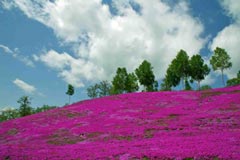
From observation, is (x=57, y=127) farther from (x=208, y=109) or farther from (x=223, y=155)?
(x=223, y=155)

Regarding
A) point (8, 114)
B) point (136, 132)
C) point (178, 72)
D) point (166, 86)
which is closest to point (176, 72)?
point (178, 72)

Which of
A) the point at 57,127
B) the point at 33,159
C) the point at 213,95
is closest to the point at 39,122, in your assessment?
the point at 57,127

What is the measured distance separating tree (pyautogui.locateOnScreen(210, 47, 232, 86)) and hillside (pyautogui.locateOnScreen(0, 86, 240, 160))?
27.8m

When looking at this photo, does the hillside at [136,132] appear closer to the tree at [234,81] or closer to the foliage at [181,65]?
the foliage at [181,65]

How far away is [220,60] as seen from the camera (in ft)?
222

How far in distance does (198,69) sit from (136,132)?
177 ft

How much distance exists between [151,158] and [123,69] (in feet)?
214

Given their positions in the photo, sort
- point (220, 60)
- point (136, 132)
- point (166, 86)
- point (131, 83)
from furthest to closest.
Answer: point (166, 86)
point (131, 83)
point (220, 60)
point (136, 132)

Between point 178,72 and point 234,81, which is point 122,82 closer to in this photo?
point 178,72

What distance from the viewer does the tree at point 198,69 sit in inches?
2820

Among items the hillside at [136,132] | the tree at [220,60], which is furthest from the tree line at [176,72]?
the hillside at [136,132]

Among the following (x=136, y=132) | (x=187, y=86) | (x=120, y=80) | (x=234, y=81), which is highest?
(x=120, y=80)

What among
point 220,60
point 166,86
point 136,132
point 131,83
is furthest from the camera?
point 166,86

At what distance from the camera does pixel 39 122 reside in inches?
1430
